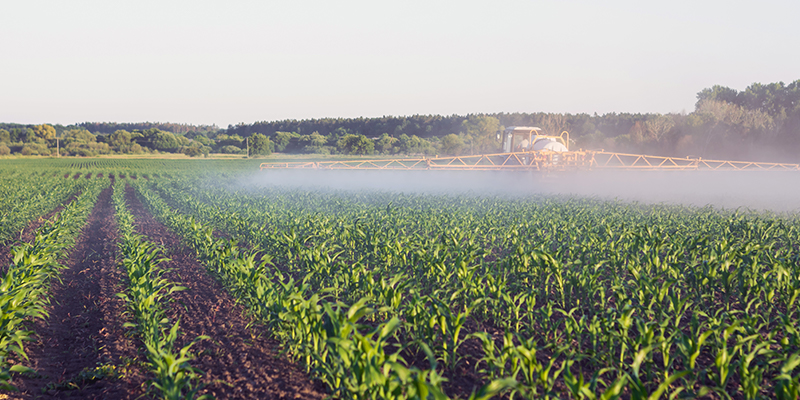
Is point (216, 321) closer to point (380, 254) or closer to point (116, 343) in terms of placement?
point (116, 343)

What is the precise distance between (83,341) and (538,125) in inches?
2893

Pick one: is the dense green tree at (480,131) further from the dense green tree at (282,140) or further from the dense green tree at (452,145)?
the dense green tree at (282,140)

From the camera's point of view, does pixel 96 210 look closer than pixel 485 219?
No

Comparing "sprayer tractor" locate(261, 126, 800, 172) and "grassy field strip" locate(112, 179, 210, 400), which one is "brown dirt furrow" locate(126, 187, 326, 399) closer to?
"grassy field strip" locate(112, 179, 210, 400)

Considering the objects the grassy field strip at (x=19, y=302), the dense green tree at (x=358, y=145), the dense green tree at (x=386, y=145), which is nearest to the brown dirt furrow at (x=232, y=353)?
the grassy field strip at (x=19, y=302)

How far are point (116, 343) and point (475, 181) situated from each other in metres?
18.1

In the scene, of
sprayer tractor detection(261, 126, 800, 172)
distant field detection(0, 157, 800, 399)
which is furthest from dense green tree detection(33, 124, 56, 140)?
distant field detection(0, 157, 800, 399)

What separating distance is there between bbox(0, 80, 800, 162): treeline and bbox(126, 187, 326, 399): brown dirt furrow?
2040cm

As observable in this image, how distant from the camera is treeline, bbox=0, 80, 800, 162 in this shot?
112 feet

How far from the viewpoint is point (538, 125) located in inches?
2849

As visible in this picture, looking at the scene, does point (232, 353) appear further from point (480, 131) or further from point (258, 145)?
point (258, 145)

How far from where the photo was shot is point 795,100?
138 ft

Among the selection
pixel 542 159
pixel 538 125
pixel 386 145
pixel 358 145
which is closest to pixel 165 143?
pixel 358 145

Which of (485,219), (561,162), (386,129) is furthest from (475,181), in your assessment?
(386,129)
